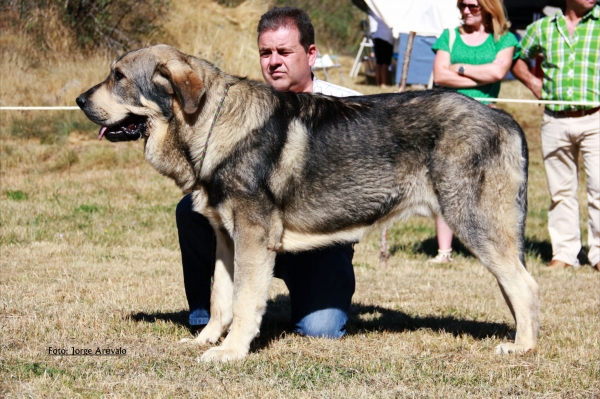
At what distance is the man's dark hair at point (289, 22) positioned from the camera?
5.50 metres

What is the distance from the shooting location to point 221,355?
4508 millimetres

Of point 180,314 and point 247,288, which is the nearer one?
point 247,288

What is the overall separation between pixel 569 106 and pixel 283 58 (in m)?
3.61

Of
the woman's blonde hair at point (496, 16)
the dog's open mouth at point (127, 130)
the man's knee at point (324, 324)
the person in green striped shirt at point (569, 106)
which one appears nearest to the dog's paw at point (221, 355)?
the man's knee at point (324, 324)

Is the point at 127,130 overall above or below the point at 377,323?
above

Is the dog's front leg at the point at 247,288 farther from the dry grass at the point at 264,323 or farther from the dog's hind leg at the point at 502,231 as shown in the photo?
the dog's hind leg at the point at 502,231

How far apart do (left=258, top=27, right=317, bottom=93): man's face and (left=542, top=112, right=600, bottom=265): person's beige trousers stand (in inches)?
137

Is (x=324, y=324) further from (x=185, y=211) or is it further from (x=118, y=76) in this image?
(x=118, y=76)

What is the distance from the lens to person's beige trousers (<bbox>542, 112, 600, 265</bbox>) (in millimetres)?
7789

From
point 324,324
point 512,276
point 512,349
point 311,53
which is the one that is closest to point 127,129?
point 311,53

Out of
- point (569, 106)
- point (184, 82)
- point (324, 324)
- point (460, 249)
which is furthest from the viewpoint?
point (460, 249)

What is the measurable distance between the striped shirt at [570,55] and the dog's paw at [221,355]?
4.76 metres

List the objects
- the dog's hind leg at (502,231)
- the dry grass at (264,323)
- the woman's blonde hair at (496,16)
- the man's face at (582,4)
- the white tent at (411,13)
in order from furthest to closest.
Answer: the white tent at (411,13) < the man's face at (582,4) < the woman's blonde hair at (496,16) < the dog's hind leg at (502,231) < the dry grass at (264,323)

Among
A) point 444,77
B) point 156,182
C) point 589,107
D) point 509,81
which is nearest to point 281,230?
point 444,77
